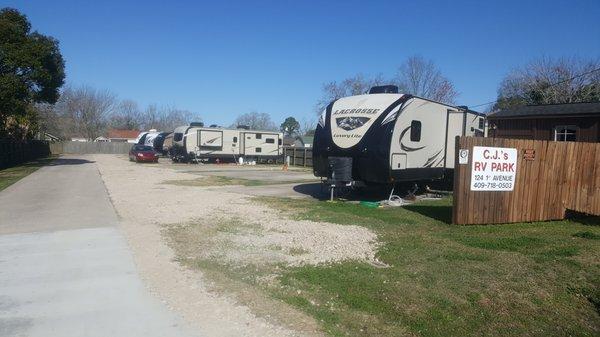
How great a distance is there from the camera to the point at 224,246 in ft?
25.7

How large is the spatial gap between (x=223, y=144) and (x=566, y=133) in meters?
24.3

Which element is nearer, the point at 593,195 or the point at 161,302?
the point at 161,302

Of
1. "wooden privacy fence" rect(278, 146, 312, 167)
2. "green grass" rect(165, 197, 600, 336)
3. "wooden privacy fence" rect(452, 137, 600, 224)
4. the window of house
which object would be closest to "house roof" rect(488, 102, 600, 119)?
the window of house

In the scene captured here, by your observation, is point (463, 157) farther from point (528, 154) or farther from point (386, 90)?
point (386, 90)

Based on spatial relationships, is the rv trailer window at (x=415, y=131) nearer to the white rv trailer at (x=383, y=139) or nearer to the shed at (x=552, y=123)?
the white rv trailer at (x=383, y=139)

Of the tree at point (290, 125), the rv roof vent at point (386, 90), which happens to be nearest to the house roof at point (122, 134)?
the tree at point (290, 125)

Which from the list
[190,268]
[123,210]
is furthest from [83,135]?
[190,268]

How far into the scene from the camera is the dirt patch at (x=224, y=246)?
4.68m

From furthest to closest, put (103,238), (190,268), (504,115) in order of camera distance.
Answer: (504,115) → (103,238) → (190,268)

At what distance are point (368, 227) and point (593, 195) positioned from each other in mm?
5049

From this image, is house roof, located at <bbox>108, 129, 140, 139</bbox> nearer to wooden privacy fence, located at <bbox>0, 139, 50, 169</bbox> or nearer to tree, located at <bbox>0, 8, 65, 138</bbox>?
wooden privacy fence, located at <bbox>0, 139, 50, 169</bbox>

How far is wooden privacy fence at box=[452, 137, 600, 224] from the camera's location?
31.2 feet

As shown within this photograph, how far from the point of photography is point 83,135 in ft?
277

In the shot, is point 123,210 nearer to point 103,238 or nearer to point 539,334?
point 103,238
